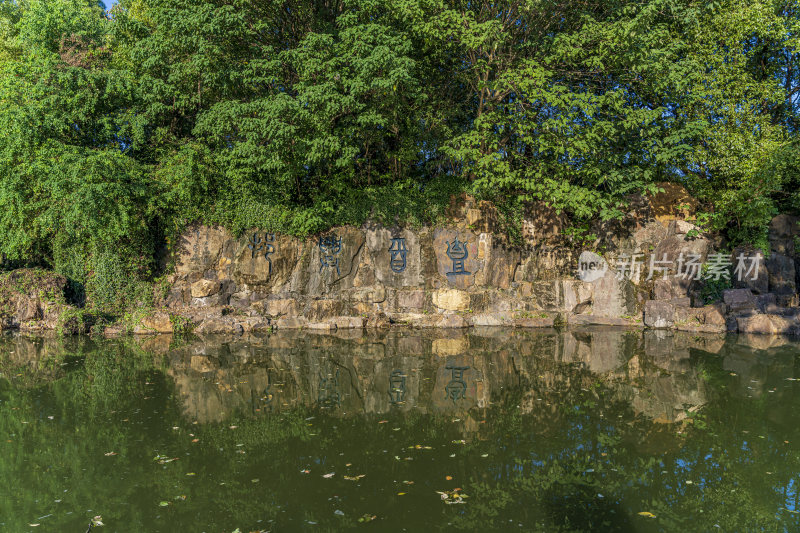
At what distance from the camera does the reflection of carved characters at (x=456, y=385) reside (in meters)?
7.99

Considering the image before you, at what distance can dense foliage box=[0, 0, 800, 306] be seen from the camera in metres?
14.0

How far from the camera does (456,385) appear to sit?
865cm

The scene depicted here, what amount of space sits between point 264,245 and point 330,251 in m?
2.03

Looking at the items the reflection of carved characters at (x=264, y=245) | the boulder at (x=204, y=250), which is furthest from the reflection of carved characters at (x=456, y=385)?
the boulder at (x=204, y=250)

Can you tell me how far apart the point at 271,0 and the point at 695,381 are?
14.2 meters

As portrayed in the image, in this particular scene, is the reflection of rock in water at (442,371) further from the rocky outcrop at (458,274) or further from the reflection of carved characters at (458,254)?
the reflection of carved characters at (458,254)

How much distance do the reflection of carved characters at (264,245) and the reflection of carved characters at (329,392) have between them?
7616 millimetres

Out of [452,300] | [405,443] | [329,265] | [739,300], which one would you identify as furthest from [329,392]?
[739,300]

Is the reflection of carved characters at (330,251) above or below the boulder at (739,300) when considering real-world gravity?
above

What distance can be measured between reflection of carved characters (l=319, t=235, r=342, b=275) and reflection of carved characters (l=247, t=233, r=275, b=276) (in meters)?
1.51

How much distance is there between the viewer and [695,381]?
28.9 feet

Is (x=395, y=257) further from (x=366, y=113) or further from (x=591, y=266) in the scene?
(x=591, y=266)

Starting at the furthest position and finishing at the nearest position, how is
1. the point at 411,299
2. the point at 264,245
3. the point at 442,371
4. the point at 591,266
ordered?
the point at 264,245
the point at 591,266
the point at 411,299
the point at 442,371

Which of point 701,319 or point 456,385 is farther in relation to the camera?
point 701,319
